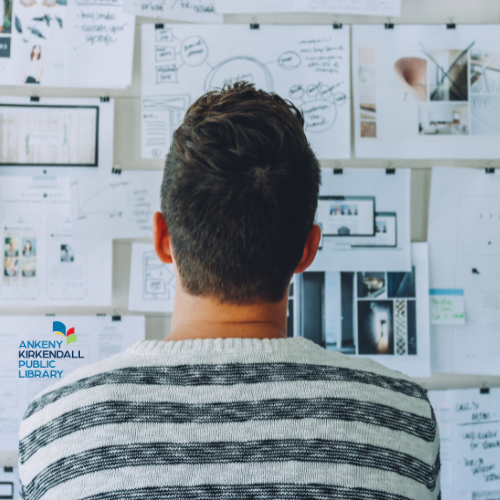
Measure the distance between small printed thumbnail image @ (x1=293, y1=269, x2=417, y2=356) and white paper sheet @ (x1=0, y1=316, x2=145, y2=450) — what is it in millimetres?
438

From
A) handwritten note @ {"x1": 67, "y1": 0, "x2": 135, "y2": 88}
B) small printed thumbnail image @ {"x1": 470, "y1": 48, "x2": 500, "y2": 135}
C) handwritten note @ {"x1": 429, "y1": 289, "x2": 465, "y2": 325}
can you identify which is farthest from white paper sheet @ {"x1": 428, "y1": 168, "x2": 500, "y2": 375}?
handwritten note @ {"x1": 67, "y1": 0, "x2": 135, "y2": 88}

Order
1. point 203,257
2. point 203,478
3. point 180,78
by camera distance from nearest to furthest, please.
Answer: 1. point 203,478
2. point 203,257
3. point 180,78

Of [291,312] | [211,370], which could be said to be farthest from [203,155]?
[291,312]

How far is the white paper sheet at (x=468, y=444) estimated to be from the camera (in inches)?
42.8

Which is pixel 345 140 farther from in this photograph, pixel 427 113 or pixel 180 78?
pixel 180 78

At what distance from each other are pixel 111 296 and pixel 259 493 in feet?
2.48

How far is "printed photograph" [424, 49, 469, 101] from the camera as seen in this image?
1.08 meters

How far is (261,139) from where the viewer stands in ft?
1.65

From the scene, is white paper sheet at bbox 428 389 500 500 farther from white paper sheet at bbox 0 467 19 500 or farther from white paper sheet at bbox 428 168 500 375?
white paper sheet at bbox 0 467 19 500

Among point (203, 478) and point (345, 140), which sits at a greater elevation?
point (345, 140)

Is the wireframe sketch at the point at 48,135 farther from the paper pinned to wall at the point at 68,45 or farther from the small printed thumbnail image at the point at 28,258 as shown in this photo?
the small printed thumbnail image at the point at 28,258

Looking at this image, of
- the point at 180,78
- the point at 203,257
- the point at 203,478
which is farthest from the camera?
the point at 180,78

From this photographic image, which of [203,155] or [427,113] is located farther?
[427,113]

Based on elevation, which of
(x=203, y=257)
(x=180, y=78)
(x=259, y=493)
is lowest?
(x=259, y=493)
